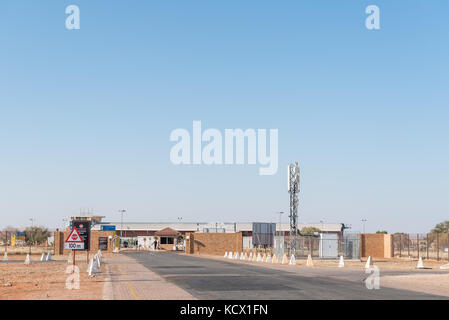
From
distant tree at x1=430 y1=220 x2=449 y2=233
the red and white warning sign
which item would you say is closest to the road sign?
the red and white warning sign

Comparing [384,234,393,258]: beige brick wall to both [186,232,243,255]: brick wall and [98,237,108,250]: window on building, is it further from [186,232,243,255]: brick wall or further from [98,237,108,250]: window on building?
[98,237,108,250]: window on building

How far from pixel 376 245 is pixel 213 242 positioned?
28149 millimetres

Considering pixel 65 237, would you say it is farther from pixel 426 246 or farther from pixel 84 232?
pixel 426 246

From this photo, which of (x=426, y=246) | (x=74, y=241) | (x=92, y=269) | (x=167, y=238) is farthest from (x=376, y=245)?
(x=167, y=238)

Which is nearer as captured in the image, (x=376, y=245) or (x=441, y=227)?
(x=376, y=245)

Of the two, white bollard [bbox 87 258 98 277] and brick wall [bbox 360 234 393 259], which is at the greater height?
white bollard [bbox 87 258 98 277]

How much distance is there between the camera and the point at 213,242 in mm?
89438

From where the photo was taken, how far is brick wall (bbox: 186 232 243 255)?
88875mm

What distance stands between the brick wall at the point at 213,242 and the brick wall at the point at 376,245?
23.6 meters

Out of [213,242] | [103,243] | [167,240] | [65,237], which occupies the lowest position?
[167,240]

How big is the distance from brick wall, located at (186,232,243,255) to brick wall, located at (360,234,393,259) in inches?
929

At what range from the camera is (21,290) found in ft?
66.6

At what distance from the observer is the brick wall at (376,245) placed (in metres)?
69.2
